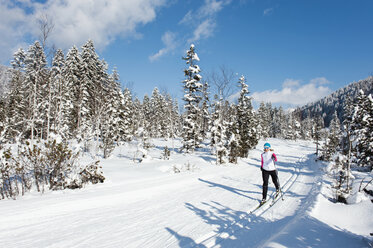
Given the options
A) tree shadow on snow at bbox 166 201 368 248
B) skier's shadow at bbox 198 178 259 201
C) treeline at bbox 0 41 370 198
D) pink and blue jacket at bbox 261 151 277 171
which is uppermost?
treeline at bbox 0 41 370 198

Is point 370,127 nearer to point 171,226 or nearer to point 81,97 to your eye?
point 171,226

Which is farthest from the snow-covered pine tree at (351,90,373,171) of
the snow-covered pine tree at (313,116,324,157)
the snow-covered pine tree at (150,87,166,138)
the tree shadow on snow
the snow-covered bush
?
the snow-covered pine tree at (150,87,166,138)

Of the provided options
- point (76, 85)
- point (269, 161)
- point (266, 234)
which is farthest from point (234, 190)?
point (76, 85)

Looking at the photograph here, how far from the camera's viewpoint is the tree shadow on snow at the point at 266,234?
3.65m

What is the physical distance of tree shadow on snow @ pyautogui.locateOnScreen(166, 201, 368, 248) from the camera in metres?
3.65

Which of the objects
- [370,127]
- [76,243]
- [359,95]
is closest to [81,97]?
[76,243]

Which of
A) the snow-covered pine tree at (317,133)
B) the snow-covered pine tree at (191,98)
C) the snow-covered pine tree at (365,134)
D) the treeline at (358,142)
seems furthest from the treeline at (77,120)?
the snow-covered pine tree at (317,133)

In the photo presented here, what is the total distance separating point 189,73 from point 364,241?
2390 centimetres

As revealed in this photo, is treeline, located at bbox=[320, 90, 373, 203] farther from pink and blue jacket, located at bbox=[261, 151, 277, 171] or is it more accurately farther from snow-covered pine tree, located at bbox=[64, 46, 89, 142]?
snow-covered pine tree, located at bbox=[64, 46, 89, 142]

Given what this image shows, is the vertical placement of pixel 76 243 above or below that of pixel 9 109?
below

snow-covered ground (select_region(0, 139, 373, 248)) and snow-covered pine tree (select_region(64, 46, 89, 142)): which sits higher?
→ snow-covered pine tree (select_region(64, 46, 89, 142))

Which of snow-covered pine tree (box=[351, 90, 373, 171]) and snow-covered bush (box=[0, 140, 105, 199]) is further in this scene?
snow-covered pine tree (box=[351, 90, 373, 171])

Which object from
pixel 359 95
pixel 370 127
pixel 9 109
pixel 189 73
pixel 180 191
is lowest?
pixel 180 191

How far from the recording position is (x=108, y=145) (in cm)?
1906
